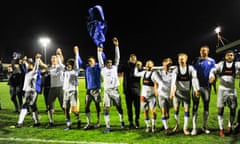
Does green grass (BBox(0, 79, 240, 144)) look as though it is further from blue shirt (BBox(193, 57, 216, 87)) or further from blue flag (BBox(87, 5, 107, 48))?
blue flag (BBox(87, 5, 107, 48))

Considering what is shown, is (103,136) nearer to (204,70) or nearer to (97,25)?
(204,70)

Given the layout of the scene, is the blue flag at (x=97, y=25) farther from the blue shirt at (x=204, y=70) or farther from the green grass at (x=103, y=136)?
the blue shirt at (x=204, y=70)

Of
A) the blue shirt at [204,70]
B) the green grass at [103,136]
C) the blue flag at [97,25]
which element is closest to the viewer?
the green grass at [103,136]

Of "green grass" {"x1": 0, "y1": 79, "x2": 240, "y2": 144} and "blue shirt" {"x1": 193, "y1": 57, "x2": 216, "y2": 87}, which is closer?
"green grass" {"x1": 0, "y1": 79, "x2": 240, "y2": 144}

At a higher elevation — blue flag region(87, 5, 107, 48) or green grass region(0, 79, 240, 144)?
blue flag region(87, 5, 107, 48)

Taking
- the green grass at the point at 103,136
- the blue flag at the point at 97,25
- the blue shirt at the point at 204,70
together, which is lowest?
the green grass at the point at 103,136

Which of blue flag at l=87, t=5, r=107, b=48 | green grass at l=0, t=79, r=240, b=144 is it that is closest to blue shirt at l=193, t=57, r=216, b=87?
green grass at l=0, t=79, r=240, b=144

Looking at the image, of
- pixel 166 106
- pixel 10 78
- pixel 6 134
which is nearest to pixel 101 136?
pixel 166 106

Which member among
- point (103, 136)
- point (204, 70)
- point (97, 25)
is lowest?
point (103, 136)

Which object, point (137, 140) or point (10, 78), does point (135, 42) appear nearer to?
point (10, 78)

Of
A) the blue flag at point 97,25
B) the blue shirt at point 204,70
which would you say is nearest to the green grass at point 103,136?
the blue shirt at point 204,70

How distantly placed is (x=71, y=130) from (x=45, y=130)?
35.0 inches

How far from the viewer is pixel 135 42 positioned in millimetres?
61188

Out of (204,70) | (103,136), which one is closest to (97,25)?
(103,136)
